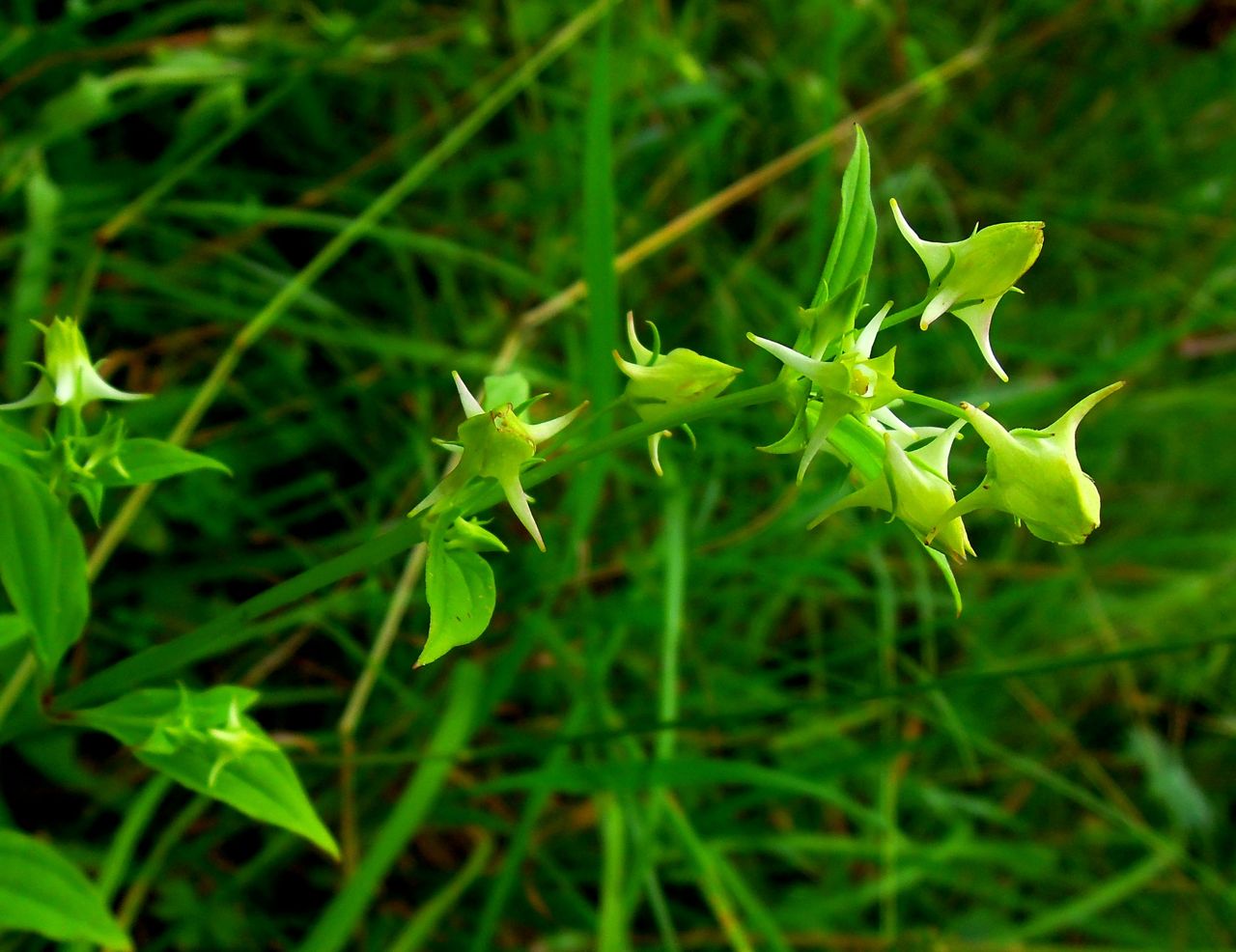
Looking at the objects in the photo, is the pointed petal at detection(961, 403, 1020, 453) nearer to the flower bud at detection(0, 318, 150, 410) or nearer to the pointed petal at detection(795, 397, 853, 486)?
the pointed petal at detection(795, 397, 853, 486)

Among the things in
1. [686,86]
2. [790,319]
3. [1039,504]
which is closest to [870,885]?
[790,319]

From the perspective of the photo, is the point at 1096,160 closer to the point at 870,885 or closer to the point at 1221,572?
the point at 1221,572

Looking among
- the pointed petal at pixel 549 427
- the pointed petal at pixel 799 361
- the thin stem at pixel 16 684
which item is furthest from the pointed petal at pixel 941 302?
the thin stem at pixel 16 684

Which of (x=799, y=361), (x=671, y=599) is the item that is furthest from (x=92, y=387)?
(x=671, y=599)

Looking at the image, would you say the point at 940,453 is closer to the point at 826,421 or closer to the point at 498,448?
the point at 826,421

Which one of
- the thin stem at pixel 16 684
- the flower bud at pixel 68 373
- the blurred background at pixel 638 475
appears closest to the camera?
the flower bud at pixel 68 373

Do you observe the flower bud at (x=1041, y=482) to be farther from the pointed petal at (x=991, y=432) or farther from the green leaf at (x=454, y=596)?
the green leaf at (x=454, y=596)

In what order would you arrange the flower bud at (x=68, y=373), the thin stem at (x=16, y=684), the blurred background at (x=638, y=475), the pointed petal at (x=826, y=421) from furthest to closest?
the blurred background at (x=638, y=475)
the thin stem at (x=16, y=684)
the flower bud at (x=68, y=373)
the pointed petal at (x=826, y=421)

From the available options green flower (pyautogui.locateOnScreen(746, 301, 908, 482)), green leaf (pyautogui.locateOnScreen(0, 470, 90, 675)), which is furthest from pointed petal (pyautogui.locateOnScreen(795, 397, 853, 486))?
green leaf (pyautogui.locateOnScreen(0, 470, 90, 675))

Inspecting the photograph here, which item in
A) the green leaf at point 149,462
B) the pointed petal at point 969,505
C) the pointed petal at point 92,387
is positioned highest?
the pointed petal at point 92,387
